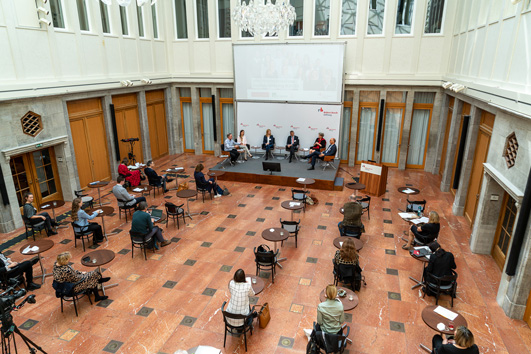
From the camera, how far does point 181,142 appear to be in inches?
703

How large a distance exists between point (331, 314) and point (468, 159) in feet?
24.8

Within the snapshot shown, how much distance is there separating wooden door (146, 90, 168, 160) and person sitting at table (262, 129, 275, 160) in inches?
208

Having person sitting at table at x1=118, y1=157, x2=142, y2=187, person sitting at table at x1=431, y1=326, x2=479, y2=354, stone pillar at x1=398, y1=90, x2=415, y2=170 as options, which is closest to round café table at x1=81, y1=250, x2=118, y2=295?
person sitting at table at x1=118, y1=157, x2=142, y2=187

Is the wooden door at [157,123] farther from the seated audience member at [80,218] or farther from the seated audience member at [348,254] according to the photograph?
the seated audience member at [348,254]

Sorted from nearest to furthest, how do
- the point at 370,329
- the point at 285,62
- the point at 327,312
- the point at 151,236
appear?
the point at 327,312
the point at 370,329
the point at 151,236
the point at 285,62

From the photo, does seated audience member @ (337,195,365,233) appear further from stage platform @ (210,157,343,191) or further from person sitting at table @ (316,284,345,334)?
stage platform @ (210,157,343,191)

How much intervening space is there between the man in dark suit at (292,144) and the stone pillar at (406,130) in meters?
4.58

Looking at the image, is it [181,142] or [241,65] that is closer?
[241,65]

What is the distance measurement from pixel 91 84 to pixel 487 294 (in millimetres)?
12915

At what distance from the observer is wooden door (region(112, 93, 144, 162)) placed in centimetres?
1394

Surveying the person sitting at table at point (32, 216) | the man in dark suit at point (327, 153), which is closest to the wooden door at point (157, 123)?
the person sitting at table at point (32, 216)

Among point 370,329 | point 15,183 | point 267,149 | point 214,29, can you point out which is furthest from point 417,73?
point 15,183

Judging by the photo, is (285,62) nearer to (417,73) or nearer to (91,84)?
(417,73)

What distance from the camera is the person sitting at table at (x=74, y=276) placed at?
5992 mm
